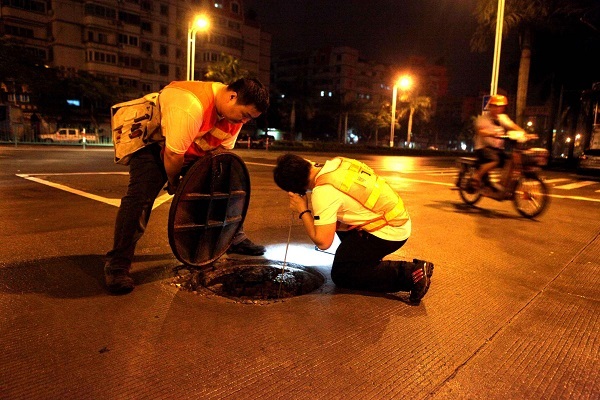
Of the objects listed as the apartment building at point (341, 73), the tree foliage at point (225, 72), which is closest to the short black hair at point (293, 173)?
the tree foliage at point (225, 72)

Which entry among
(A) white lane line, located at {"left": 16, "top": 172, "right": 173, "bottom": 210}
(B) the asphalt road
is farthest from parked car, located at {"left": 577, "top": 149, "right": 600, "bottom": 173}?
(A) white lane line, located at {"left": 16, "top": 172, "right": 173, "bottom": 210}

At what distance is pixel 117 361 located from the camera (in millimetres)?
2438

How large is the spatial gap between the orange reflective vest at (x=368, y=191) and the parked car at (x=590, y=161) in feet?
56.7

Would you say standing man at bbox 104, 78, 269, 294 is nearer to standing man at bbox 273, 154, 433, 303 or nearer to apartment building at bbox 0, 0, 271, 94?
standing man at bbox 273, 154, 433, 303

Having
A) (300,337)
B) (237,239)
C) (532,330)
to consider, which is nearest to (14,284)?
(237,239)

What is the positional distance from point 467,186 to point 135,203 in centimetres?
621

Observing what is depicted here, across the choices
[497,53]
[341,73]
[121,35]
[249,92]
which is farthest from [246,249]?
[341,73]

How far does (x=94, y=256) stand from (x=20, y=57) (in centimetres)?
4511

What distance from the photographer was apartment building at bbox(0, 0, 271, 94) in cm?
5400

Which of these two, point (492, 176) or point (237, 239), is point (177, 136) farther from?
point (492, 176)

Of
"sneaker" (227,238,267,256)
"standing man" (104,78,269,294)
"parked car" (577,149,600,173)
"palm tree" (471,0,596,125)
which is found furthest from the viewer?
"palm tree" (471,0,596,125)

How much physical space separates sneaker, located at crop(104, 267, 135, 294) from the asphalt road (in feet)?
0.25

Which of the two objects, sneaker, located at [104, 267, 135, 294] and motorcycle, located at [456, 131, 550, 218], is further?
motorcycle, located at [456, 131, 550, 218]

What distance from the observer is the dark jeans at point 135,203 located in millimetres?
3502
